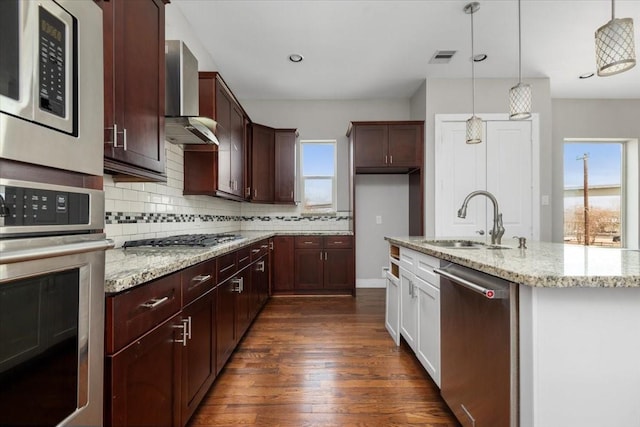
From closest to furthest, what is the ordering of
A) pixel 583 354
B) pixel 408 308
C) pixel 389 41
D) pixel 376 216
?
1. pixel 583 354
2. pixel 408 308
3. pixel 389 41
4. pixel 376 216

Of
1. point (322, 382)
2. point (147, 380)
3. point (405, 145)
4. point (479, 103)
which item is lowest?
point (322, 382)

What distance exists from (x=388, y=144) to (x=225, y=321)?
3.18 metres

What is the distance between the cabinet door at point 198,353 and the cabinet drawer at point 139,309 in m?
0.17

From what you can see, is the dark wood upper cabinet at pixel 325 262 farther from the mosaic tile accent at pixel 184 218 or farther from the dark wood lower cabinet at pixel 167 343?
the dark wood lower cabinet at pixel 167 343

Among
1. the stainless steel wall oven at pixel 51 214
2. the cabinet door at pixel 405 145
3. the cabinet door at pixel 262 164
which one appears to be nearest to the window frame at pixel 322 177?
the cabinet door at pixel 262 164

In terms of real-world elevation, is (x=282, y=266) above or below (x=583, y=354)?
below

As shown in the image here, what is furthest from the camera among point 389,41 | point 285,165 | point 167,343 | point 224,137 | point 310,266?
point 285,165

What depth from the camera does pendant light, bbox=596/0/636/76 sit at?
1.39m

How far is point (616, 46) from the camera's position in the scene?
1.41 metres

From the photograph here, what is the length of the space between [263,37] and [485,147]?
308 cm

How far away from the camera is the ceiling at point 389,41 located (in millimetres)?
2725

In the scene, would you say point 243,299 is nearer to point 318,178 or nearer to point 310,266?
point 310,266

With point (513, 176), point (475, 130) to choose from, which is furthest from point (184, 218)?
point (513, 176)

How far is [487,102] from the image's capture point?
408 cm
